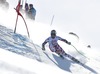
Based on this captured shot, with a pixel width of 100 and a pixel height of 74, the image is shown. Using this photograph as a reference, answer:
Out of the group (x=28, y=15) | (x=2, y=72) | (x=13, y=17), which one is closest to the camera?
(x=2, y=72)

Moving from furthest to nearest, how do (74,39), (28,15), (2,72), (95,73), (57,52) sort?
(74,39) → (28,15) → (57,52) → (95,73) → (2,72)

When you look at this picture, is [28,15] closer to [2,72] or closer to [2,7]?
[2,7]

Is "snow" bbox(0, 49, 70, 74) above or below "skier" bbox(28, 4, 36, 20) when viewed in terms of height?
above

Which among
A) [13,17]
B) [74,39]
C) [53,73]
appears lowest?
[74,39]

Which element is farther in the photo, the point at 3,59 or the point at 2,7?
the point at 2,7

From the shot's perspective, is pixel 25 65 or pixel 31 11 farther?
pixel 31 11

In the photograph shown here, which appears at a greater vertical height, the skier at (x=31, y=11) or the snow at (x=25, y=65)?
the snow at (x=25, y=65)

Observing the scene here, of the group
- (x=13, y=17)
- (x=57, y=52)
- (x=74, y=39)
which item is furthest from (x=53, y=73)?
(x=74, y=39)

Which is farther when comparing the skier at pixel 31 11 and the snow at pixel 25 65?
the skier at pixel 31 11

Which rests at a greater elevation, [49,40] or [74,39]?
[49,40]

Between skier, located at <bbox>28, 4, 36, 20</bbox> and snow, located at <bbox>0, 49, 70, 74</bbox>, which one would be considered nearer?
snow, located at <bbox>0, 49, 70, 74</bbox>

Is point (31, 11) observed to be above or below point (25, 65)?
below

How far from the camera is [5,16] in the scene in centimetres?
1956

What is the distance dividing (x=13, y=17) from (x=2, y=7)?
1.61 m
